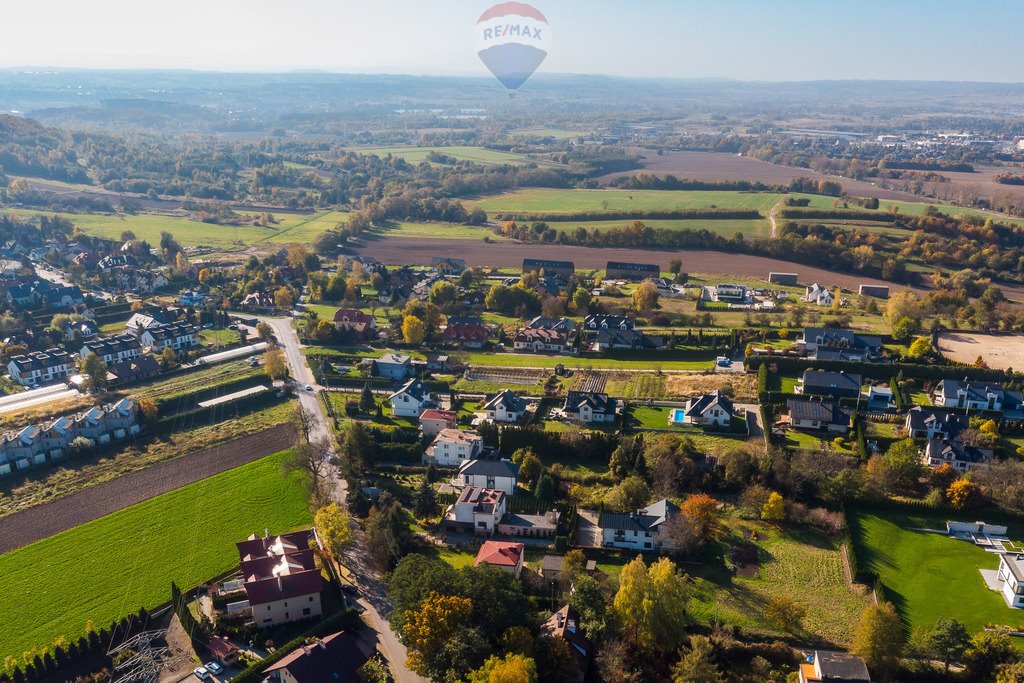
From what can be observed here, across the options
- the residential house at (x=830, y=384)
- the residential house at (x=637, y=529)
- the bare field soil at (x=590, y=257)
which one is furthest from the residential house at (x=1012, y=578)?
the bare field soil at (x=590, y=257)

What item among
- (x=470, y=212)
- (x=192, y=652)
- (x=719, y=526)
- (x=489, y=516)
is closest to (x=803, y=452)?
(x=719, y=526)

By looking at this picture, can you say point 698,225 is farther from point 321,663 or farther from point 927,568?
point 321,663

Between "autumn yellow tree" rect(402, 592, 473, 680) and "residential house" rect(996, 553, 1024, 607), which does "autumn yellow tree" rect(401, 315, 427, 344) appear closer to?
"autumn yellow tree" rect(402, 592, 473, 680)

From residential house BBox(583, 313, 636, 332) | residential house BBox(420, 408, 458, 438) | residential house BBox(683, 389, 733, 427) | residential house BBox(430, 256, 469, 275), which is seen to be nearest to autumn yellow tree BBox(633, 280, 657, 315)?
residential house BBox(583, 313, 636, 332)

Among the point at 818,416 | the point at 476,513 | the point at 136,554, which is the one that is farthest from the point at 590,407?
the point at 136,554

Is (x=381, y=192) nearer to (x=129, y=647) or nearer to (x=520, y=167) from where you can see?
(x=520, y=167)

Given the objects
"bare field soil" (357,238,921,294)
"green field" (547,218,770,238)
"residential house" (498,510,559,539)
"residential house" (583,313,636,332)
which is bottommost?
"residential house" (498,510,559,539)
